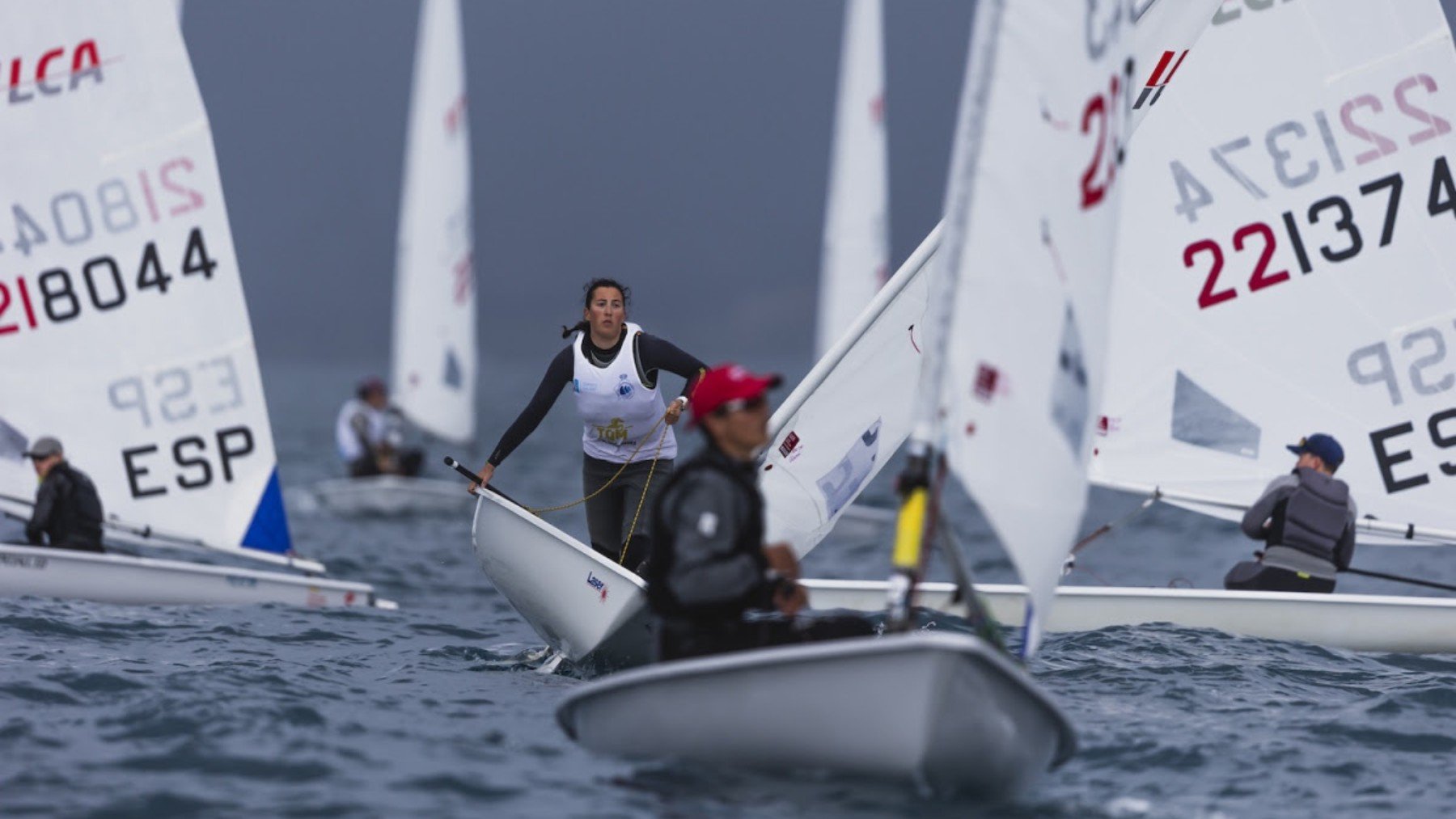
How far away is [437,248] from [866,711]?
22222 millimetres

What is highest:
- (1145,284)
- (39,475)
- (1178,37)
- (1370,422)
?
(1178,37)

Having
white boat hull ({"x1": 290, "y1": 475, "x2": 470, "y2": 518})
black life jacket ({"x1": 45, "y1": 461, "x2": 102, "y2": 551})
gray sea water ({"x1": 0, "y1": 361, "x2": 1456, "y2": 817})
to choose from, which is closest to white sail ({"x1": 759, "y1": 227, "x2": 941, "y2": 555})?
gray sea water ({"x1": 0, "y1": 361, "x2": 1456, "y2": 817})

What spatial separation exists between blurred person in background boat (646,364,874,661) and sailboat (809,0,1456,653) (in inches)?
187

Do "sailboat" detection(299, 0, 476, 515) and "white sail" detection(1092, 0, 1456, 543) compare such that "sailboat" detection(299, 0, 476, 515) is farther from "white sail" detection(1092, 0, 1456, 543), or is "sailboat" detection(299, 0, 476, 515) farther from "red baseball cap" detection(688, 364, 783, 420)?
"red baseball cap" detection(688, 364, 783, 420)

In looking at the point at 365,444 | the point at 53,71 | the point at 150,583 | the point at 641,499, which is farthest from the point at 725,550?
the point at 365,444

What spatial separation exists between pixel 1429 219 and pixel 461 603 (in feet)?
22.3

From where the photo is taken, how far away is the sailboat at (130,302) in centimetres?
1043

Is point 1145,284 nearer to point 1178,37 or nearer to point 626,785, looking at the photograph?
point 1178,37

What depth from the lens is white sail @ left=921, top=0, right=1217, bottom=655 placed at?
5.50 meters

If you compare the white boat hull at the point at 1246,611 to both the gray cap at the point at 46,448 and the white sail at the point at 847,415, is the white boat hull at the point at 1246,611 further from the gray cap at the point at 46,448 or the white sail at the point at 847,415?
the gray cap at the point at 46,448

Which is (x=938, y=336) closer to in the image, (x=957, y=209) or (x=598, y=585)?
(x=957, y=209)

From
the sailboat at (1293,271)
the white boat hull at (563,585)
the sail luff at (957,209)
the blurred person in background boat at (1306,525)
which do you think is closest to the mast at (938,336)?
the sail luff at (957,209)

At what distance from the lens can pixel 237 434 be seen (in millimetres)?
10812

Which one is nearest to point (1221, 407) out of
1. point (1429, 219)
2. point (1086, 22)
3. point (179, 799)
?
point (1429, 219)
